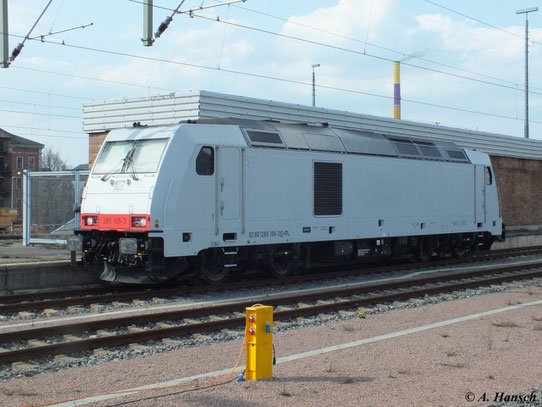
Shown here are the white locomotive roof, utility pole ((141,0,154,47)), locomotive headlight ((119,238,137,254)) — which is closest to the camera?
locomotive headlight ((119,238,137,254))

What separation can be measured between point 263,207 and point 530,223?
2661 centimetres

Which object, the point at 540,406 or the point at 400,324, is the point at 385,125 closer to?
the point at 400,324

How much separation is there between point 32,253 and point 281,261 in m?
7.09

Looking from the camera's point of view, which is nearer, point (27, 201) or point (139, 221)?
point (139, 221)

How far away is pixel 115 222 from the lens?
41.8ft

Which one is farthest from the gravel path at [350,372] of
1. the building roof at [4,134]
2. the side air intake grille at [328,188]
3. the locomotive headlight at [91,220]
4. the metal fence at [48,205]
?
the building roof at [4,134]

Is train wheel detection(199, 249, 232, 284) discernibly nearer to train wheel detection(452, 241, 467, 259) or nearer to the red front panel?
the red front panel

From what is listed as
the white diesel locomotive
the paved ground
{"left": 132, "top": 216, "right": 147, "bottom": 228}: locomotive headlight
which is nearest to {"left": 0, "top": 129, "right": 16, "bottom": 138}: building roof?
the paved ground

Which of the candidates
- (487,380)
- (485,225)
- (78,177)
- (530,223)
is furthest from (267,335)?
(530,223)

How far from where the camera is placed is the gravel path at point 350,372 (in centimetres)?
602

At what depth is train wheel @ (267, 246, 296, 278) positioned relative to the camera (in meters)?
14.8

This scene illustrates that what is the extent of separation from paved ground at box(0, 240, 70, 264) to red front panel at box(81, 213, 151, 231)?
2.94m

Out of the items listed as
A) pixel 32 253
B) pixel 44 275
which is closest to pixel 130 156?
pixel 44 275

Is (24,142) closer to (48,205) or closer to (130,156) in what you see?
(48,205)
